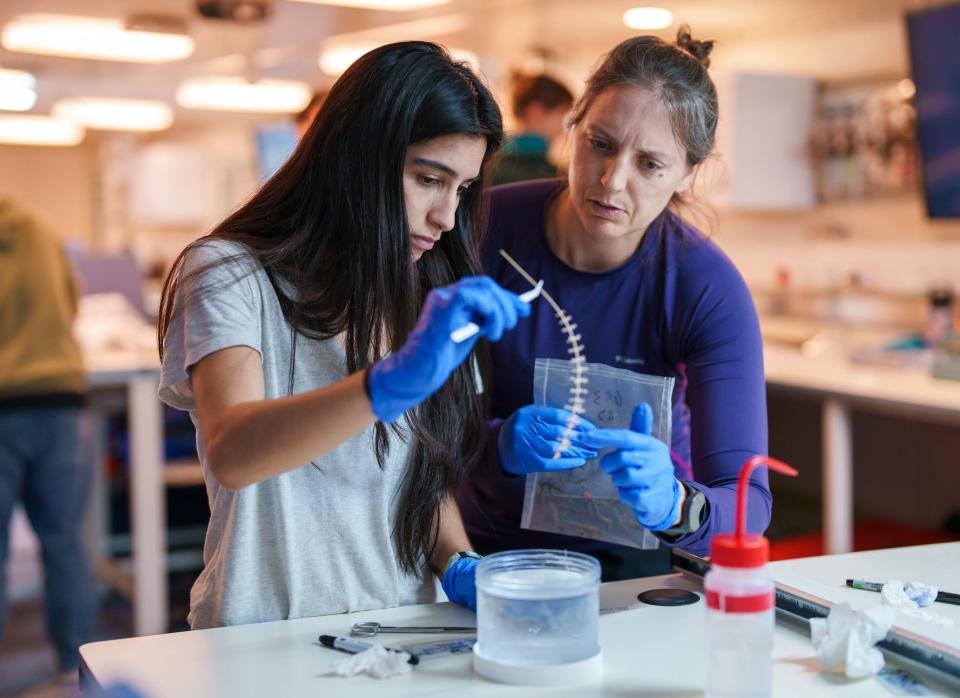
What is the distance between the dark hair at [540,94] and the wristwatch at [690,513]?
2325mm

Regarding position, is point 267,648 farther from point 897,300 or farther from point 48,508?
point 897,300

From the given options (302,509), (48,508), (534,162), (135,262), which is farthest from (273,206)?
(135,262)

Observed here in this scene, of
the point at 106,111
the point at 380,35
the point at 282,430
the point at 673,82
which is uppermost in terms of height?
the point at 380,35

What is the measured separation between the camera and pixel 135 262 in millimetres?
5277

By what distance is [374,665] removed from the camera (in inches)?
42.1

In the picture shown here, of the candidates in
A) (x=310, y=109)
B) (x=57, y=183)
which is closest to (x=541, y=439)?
(x=310, y=109)

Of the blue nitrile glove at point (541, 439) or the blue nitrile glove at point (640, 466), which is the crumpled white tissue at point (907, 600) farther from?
the blue nitrile glove at point (541, 439)

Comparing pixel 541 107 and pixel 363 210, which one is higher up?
pixel 541 107

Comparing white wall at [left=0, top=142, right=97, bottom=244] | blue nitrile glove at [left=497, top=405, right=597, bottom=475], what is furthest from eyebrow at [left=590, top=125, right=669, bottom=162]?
white wall at [left=0, top=142, right=97, bottom=244]

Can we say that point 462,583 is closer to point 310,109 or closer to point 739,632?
point 739,632

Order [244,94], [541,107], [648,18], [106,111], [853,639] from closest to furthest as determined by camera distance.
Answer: [853,639]
[541,107]
[648,18]
[244,94]
[106,111]

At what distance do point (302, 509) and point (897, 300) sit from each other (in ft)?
9.50

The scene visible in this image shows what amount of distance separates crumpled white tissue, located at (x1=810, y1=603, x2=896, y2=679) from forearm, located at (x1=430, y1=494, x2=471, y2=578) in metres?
0.53

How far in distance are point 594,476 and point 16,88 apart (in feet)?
17.7
